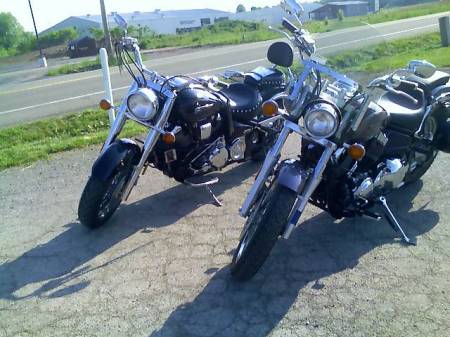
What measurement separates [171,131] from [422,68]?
2645 millimetres

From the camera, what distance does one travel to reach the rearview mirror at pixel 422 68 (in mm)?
4824

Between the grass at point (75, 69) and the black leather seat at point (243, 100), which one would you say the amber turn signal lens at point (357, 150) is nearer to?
the black leather seat at point (243, 100)

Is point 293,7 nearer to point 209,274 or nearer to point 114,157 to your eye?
point 114,157

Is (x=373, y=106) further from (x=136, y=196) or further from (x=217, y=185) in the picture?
(x=136, y=196)

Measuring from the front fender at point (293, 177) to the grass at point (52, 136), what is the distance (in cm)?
432

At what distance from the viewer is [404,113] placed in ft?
14.3

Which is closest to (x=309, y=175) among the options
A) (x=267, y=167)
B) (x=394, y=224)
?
(x=267, y=167)

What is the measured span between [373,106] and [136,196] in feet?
8.87


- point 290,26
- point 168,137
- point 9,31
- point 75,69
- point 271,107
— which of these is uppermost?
point 290,26

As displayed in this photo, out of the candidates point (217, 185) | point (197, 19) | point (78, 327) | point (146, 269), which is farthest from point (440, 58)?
point (197, 19)

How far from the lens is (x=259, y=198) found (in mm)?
3785

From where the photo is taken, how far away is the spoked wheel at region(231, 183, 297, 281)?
329cm

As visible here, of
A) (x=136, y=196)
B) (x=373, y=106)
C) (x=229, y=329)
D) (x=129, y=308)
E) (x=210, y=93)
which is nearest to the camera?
(x=229, y=329)

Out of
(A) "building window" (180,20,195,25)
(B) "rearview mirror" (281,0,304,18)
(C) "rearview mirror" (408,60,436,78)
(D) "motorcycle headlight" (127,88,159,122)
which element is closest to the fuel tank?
(D) "motorcycle headlight" (127,88,159,122)
